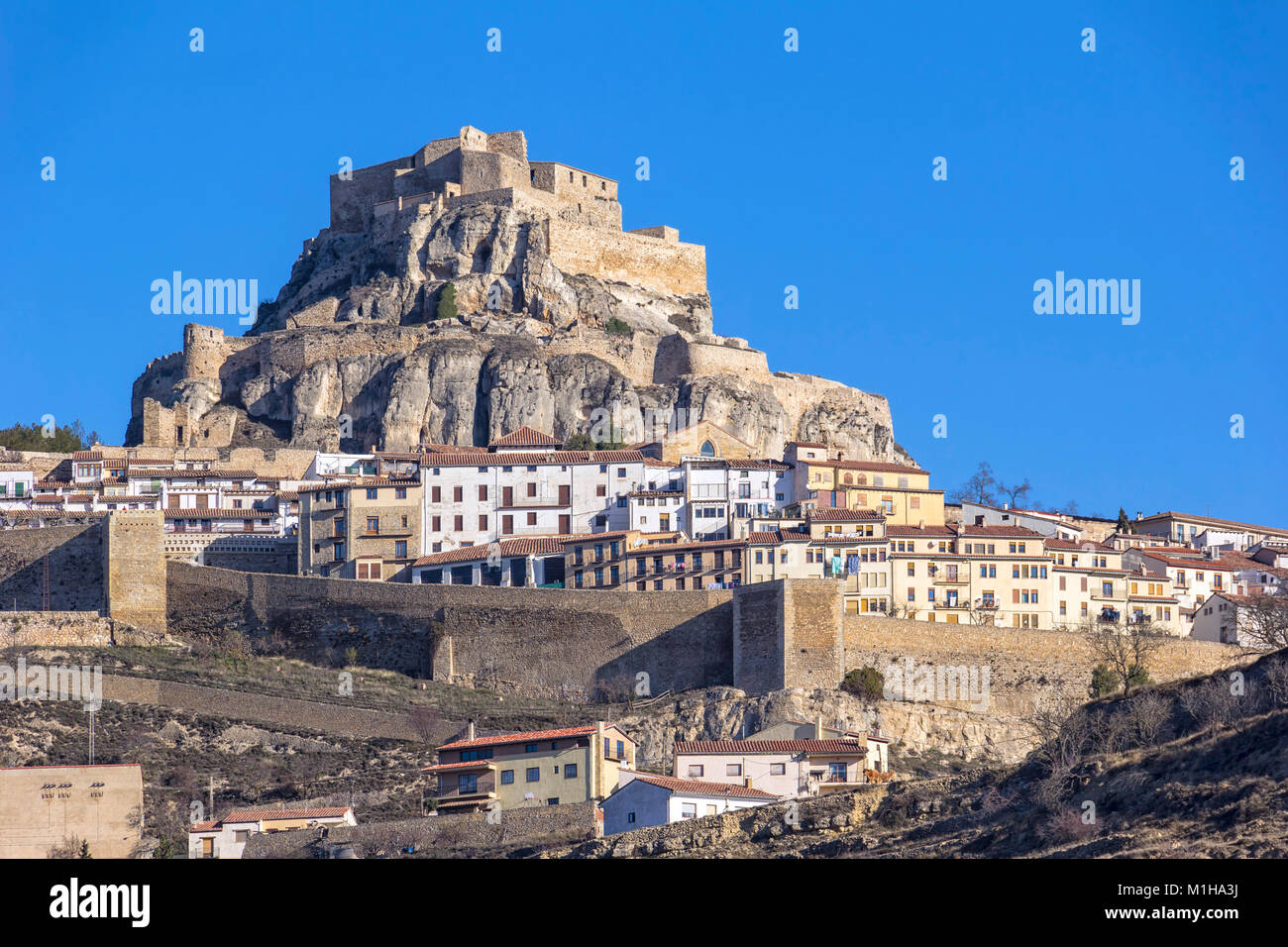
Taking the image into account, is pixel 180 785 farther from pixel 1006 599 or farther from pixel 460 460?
pixel 1006 599

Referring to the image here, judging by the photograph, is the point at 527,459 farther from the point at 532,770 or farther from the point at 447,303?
the point at 532,770

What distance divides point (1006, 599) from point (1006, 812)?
111ft

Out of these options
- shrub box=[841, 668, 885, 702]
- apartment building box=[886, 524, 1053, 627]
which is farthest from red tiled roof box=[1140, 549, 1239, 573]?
shrub box=[841, 668, 885, 702]

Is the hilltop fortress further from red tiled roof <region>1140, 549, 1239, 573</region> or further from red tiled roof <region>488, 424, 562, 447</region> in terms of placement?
red tiled roof <region>1140, 549, 1239, 573</region>

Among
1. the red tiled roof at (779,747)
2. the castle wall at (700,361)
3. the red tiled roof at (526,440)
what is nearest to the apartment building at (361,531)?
the red tiled roof at (526,440)

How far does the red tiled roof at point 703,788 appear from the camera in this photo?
4269 cm

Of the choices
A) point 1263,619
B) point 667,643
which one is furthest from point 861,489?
point 1263,619

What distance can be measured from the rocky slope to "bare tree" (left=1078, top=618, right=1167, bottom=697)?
29077 millimetres

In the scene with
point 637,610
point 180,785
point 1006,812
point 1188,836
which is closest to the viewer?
point 1188,836

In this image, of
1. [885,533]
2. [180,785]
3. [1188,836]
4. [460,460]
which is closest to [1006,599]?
[885,533]

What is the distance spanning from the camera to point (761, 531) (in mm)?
67250

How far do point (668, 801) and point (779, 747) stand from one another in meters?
6.19

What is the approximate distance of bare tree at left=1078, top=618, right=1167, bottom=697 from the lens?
59.9 meters

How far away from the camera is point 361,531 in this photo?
70.2m
